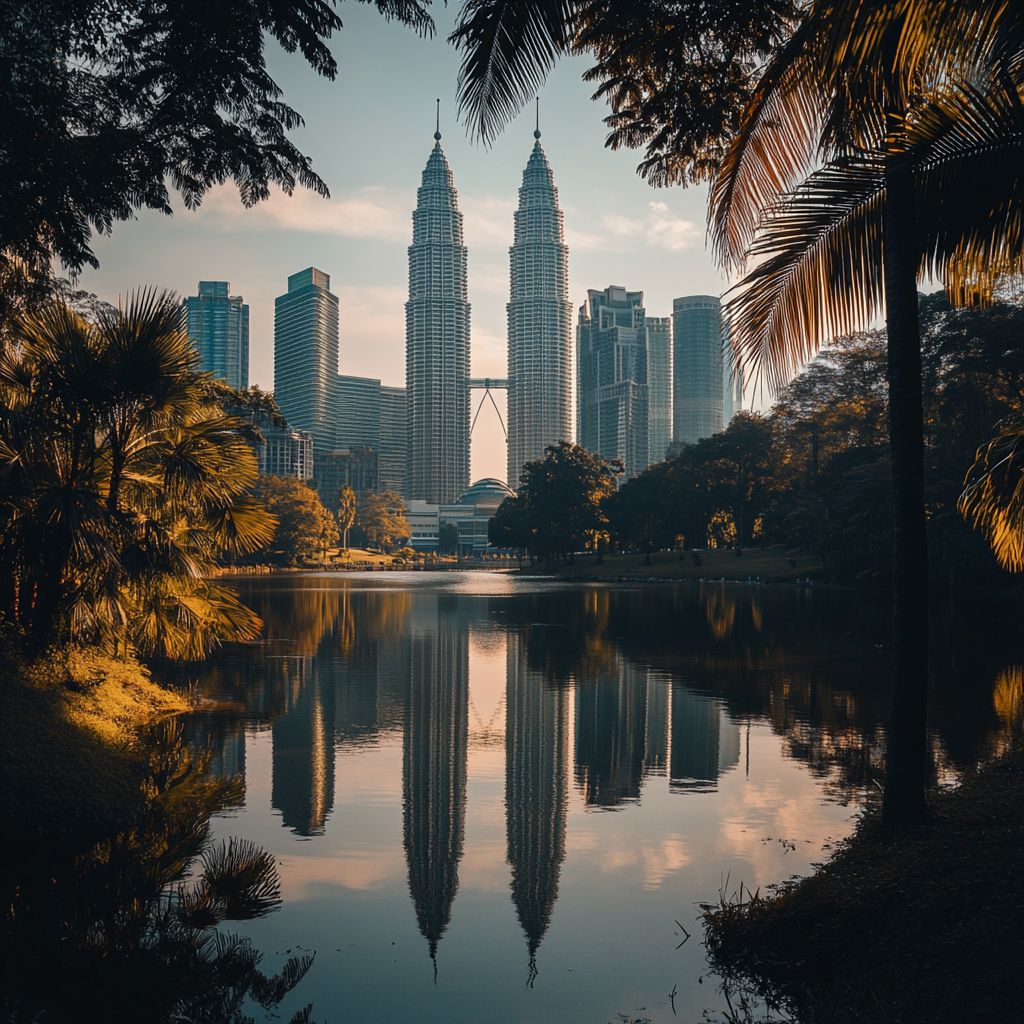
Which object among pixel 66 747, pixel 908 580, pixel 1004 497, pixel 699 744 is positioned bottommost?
pixel 699 744

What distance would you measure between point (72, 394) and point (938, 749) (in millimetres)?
13864

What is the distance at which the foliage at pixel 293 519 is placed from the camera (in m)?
108

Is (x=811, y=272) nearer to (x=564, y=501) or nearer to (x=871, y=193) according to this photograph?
(x=871, y=193)

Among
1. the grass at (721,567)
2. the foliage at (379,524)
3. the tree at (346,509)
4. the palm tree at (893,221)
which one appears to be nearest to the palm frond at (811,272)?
the palm tree at (893,221)

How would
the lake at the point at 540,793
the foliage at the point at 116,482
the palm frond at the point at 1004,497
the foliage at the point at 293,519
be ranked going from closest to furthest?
the lake at the point at 540,793 < the palm frond at the point at 1004,497 < the foliage at the point at 116,482 < the foliage at the point at 293,519

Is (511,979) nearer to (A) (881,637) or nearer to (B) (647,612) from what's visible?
(A) (881,637)

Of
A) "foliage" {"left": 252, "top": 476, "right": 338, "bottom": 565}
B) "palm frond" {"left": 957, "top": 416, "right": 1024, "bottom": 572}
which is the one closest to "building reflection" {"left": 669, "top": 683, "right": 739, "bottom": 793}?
"palm frond" {"left": 957, "top": 416, "right": 1024, "bottom": 572}

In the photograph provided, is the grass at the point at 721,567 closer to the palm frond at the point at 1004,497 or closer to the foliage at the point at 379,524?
the palm frond at the point at 1004,497

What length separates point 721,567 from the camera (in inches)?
3004

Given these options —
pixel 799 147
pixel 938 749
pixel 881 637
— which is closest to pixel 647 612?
pixel 881 637

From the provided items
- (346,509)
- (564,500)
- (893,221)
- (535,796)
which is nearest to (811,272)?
(893,221)

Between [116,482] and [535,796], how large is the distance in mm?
7967

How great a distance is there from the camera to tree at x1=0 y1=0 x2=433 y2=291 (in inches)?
310

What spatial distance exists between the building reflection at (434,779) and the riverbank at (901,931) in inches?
104
